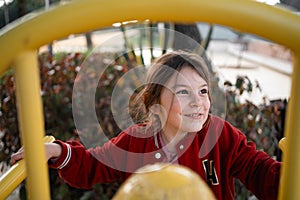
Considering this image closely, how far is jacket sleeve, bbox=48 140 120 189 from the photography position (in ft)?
3.37

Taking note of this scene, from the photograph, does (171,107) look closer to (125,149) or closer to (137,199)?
(125,149)

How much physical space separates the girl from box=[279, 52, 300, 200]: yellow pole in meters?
0.51

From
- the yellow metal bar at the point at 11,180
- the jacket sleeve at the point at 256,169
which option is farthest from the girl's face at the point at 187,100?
the yellow metal bar at the point at 11,180

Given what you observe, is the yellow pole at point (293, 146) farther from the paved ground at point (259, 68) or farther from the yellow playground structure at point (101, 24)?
the paved ground at point (259, 68)

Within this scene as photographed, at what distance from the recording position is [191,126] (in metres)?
1.05

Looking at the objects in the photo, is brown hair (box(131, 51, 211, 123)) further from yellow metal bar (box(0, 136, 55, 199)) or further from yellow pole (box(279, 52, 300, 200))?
yellow pole (box(279, 52, 300, 200))

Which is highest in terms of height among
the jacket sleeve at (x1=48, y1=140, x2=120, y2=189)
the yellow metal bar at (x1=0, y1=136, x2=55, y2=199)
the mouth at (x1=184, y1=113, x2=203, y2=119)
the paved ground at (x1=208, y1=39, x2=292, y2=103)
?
the yellow metal bar at (x1=0, y1=136, x2=55, y2=199)

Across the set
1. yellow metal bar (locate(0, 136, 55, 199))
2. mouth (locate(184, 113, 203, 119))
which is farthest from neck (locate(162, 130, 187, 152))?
yellow metal bar (locate(0, 136, 55, 199))

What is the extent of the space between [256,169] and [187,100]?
0.77 ft

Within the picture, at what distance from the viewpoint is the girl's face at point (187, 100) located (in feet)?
3.37

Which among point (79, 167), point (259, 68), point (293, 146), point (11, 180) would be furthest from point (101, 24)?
point (259, 68)

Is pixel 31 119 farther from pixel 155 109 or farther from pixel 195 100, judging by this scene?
pixel 155 109

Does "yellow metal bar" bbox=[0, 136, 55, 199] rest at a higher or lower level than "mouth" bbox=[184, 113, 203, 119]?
higher

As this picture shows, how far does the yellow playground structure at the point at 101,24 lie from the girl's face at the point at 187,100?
A: 0.57 meters
